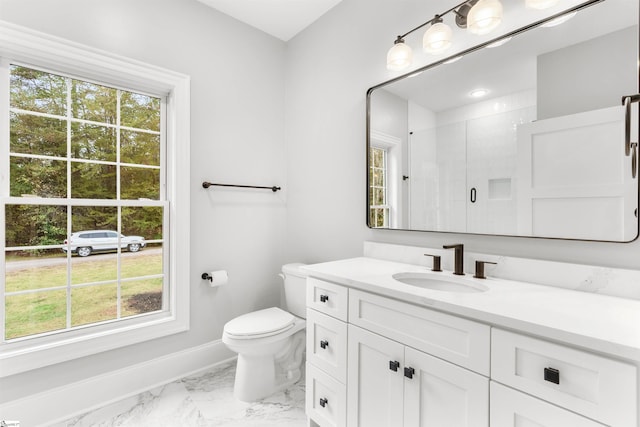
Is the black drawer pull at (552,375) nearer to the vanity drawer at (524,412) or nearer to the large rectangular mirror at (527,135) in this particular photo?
the vanity drawer at (524,412)

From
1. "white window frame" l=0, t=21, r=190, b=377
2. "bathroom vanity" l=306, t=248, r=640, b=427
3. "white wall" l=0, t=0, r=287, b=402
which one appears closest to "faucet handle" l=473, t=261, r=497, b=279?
"bathroom vanity" l=306, t=248, r=640, b=427

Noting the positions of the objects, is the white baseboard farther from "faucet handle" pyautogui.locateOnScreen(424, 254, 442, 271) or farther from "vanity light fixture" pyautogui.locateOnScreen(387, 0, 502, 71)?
"vanity light fixture" pyautogui.locateOnScreen(387, 0, 502, 71)

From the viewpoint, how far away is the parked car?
177cm

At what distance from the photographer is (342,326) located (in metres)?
1.39

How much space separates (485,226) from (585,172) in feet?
1.39

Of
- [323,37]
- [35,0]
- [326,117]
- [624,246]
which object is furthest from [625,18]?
[35,0]

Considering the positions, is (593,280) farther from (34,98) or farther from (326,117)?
(34,98)

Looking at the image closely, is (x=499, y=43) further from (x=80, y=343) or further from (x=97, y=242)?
(x=80, y=343)

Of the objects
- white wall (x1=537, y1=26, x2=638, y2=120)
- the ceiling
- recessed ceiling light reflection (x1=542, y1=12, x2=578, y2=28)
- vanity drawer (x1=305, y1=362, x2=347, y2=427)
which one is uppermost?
the ceiling

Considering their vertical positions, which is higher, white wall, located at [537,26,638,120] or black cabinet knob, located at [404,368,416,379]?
white wall, located at [537,26,638,120]

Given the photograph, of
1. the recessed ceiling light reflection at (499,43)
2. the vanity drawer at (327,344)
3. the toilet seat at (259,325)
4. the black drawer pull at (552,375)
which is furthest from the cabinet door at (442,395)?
the recessed ceiling light reflection at (499,43)

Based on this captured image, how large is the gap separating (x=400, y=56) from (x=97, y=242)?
6.96 feet

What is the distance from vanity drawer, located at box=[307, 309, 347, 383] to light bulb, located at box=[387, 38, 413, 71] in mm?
1430

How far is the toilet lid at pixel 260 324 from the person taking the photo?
5.88ft
